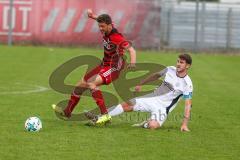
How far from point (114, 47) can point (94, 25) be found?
70.3 ft

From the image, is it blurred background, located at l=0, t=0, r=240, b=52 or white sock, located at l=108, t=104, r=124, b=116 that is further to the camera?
blurred background, located at l=0, t=0, r=240, b=52

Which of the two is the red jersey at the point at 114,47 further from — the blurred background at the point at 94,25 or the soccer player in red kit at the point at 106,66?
the blurred background at the point at 94,25

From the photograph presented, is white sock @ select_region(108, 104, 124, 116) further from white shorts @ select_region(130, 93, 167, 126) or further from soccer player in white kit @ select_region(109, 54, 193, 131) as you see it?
white shorts @ select_region(130, 93, 167, 126)

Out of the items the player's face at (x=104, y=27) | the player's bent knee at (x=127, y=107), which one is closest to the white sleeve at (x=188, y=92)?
the player's bent knee at (x=127, y=107)

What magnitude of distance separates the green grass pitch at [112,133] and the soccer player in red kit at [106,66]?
48 centimetres

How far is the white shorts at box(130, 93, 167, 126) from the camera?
12.0 m

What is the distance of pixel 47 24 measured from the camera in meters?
33.6

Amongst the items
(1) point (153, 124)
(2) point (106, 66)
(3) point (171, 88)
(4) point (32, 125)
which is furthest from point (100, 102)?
(4) point (32, 125)

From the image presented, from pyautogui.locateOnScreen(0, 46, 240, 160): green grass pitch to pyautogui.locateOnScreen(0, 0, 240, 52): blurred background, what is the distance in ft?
44.6

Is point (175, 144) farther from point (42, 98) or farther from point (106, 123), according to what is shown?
point (42, 98)

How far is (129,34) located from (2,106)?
66.0 feet

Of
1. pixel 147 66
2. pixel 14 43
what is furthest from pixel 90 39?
pixel 147 66

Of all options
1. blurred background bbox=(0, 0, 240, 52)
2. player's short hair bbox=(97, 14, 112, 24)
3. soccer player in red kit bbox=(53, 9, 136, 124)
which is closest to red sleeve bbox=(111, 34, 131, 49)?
soccer player in red kit bbox=(53, 9, 136, 124)

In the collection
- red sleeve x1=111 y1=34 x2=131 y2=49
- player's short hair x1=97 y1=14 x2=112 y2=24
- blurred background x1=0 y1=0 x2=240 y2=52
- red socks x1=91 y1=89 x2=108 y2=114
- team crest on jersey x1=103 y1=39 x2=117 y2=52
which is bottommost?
blurred background x1=0 y1=0 x2=240 y2=52
